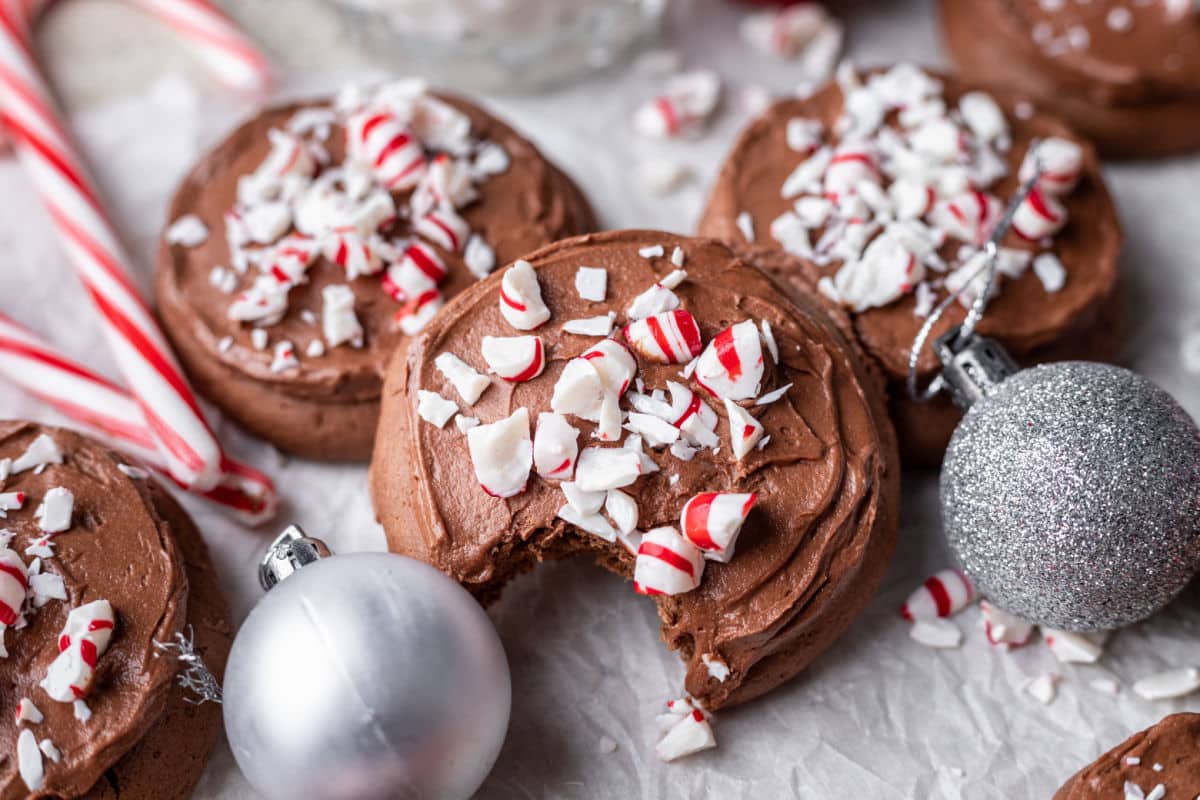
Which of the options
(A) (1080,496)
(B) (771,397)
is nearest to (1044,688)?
(A) (1080,496)

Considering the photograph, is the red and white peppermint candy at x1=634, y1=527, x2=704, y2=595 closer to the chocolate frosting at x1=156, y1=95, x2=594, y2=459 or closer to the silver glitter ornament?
the silver glitter ornament

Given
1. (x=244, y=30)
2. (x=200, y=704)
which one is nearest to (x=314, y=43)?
(x=244, y=30)

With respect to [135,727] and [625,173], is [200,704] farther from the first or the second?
[625,173]

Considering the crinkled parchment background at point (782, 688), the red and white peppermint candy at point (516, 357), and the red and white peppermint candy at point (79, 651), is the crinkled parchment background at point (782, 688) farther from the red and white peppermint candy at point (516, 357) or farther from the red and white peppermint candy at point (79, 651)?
the red and white peppermint candy at point (516, 357)

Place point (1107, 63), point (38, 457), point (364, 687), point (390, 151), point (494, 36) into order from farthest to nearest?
point (494, 36)
point (1107, 63)
point (390, 151)
point (38, 457)
point (364, 687)

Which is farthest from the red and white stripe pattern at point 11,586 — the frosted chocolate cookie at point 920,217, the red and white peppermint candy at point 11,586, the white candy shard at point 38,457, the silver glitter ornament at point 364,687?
the frosted chocolate cookie at point 920,217

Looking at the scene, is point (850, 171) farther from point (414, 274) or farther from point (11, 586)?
point (11, 586)

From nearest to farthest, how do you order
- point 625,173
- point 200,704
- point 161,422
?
1. point 200,704
2. point 161,422
3. point 625,173
